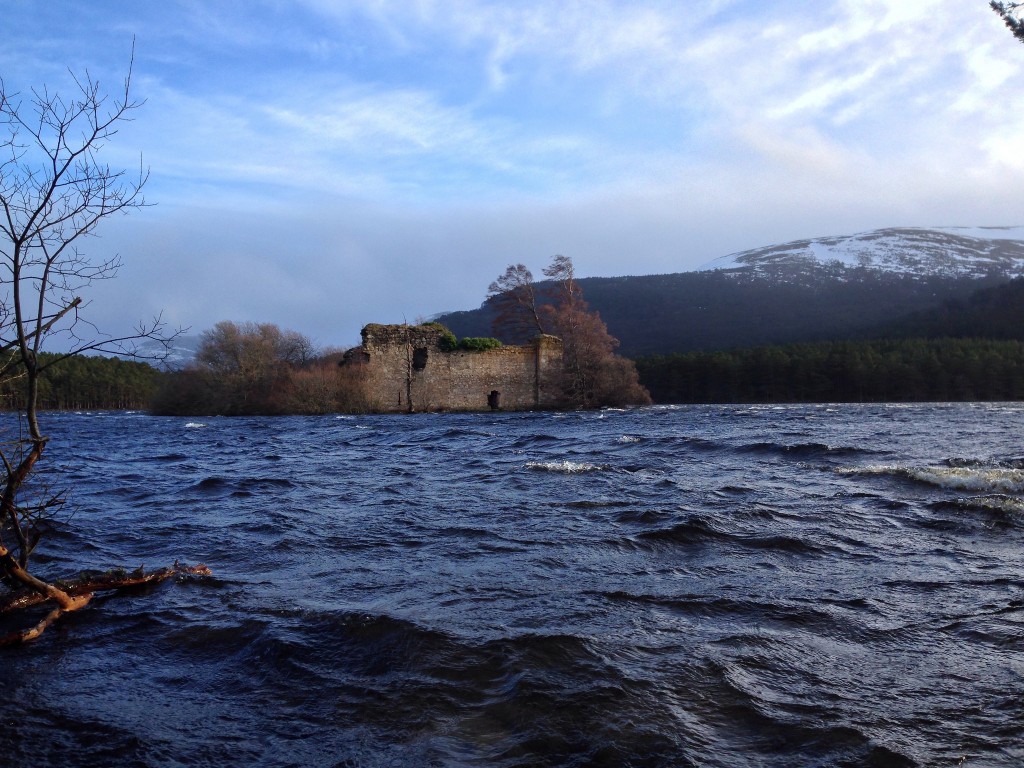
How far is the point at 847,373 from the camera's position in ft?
152

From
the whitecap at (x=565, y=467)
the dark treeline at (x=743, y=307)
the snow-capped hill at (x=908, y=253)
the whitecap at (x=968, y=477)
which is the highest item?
the snow-capped hill at (x=908, y=253)

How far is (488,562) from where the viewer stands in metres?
5.39

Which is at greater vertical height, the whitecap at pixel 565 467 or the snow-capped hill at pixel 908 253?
the snow-capped hill at pixel 908 253

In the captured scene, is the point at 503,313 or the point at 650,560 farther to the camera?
the point at 503,313

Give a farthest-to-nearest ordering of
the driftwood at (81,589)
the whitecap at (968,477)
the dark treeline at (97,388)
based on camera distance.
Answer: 1. the dark treeline at (97,388)
2. the whitecap at (968,477)
3. the driftwood at (81,589)

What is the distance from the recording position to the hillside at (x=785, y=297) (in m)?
83.3

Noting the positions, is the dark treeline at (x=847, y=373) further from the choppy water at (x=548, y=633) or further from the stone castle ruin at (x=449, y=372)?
the choppy water at (x=548, y=633)

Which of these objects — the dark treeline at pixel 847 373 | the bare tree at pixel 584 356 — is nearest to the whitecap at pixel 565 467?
the bare tree at pixel 584 356

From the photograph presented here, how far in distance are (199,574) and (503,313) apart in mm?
39818

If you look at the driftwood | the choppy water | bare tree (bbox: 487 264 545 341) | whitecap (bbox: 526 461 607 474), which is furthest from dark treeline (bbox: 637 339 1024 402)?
the driftwood

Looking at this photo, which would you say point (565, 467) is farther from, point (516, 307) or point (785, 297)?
point (785, 297)

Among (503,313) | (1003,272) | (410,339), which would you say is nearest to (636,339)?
(503,313)

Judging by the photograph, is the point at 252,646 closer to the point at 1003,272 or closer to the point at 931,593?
the point at 931,593

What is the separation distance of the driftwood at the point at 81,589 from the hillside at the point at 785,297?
2125 inches
